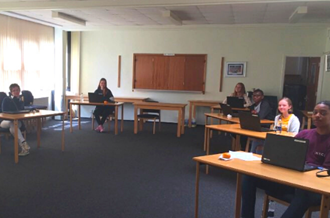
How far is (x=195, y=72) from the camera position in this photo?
8234mm

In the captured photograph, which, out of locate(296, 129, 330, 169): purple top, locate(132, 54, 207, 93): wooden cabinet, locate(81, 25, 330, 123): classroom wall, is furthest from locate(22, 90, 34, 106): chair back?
locate(296, 129, 330, 169): purple top

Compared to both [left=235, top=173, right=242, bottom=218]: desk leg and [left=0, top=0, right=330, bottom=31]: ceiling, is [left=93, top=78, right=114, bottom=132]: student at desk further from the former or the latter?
[left=235, top=173, right=242, bottom=218]: desk leg

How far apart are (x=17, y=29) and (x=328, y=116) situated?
23.2 feet

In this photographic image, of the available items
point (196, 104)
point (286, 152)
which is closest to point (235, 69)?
point (196, 104)

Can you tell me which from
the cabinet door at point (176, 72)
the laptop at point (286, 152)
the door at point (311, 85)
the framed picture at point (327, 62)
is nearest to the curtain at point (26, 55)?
the cabinet door at point (176, 72)

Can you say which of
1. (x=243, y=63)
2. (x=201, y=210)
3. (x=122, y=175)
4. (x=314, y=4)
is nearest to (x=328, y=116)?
(x=201, y=210)

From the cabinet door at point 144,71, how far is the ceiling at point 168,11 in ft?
3.28

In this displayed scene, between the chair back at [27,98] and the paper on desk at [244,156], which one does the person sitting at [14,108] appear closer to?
the chair back at [27,98]

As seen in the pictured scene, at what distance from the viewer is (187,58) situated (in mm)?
8266

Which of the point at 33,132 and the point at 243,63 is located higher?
the point at 243,63

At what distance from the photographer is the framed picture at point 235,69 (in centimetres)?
796

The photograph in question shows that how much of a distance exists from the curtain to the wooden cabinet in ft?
8.22

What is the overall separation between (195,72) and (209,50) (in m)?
0.73

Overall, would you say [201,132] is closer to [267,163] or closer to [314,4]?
[314,4]
